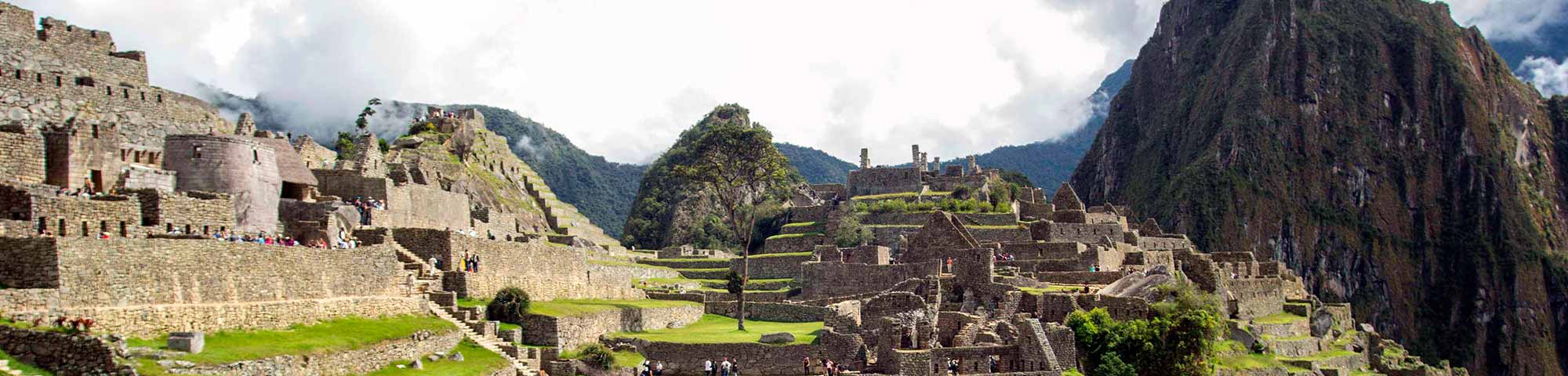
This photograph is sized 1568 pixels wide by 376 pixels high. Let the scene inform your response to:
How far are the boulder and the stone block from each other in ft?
64.7

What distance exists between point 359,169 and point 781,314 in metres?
16.8

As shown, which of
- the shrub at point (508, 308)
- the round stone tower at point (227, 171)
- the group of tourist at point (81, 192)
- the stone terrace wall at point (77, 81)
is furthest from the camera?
the shrub at point (508, 308)

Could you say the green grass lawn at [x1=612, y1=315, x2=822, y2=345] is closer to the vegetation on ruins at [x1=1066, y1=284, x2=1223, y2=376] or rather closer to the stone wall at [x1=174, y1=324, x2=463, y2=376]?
the vegetation on ruins at [x1=1066, y1=284, x2=1223, y2=376]

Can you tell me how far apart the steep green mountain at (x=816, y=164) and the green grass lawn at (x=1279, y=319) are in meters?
109

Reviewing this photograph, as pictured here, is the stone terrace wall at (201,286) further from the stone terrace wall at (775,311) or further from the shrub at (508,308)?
the stone terrace wall at (775,311)

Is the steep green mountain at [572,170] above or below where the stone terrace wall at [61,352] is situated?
above

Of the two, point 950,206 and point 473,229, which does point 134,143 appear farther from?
point 950,206

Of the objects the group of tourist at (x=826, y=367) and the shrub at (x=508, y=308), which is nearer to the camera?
the shrub at (x=508, y=308)

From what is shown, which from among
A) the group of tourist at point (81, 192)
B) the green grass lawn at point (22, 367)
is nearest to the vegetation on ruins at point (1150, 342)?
the group of tourist at point (81, 192)

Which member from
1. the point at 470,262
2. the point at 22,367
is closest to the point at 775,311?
the point at 470,262

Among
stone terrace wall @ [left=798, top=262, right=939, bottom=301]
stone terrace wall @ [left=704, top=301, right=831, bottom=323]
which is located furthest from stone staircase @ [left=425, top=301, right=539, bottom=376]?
stone terrace wall @ [left=798, top=262, right=939, bottom=301]

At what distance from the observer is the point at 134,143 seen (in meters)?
32.7

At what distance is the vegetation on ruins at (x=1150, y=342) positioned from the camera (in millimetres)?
40000

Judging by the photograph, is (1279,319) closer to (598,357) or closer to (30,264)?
(598,357)
